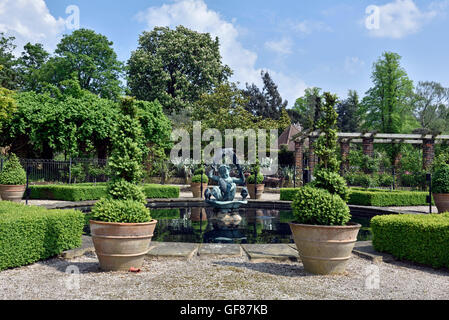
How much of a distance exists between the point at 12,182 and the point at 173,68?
2525 cm

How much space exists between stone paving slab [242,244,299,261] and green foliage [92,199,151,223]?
1996 millimetres

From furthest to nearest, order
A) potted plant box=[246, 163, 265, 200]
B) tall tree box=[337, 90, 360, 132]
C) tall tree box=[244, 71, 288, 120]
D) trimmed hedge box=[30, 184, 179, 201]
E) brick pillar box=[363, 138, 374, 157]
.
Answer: tall tree box=[337, 90, 360, 132] < tall tree box=[244, 71, 288, 120] < brick pillar box=[363, 138, 374, 157] < potted plant box=[246, 163, 265, 200] < trimmed hedge box=[30, 184, 179, 201]

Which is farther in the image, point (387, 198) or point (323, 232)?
point (387, 198)

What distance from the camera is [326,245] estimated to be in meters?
4.62

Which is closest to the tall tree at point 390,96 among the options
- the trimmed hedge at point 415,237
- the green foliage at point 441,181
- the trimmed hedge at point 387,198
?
the trimmed hedge at point 387,198

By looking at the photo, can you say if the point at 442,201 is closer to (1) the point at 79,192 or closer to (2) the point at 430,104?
(1) the point at 79,192

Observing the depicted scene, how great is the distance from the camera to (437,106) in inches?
1671

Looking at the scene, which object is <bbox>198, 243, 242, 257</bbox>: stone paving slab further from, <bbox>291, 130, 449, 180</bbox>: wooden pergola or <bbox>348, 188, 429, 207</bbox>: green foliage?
<bbox>291, 130, 449, 180</bbox>: wooden pergola

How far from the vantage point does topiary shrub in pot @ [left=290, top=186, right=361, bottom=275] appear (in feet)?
15.2

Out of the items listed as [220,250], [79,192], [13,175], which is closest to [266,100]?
[79,192]

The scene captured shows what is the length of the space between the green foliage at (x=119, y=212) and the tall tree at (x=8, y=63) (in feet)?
112

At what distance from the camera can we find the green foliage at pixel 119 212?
480 cm

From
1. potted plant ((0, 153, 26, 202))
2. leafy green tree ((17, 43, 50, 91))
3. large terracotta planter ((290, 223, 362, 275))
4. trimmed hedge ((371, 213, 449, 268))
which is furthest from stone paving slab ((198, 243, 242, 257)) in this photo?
leafy green tree ((17, 43, 50, 91))
